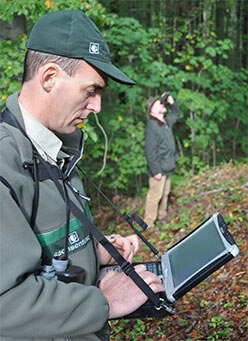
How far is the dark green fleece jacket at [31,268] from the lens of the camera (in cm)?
102

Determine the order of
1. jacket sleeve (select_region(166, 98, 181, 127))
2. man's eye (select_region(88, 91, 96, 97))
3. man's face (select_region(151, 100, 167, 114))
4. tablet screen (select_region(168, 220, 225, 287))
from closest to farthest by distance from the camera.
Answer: man's eye (select_region(88, 91, 96, 97)) < tablet screen (select_region(168, 220, 225, 287)) < man's face (select_region(151, 100, 167, 114)) < jacket sleeve (select_region(166, 98, 181, 127))

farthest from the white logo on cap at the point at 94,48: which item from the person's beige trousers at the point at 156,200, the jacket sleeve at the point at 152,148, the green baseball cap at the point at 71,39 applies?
the person's beige trousers at the point at 156,200

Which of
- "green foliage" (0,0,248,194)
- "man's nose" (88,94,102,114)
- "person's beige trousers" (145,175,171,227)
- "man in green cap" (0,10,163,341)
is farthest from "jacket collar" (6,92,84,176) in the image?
"person's beige trousers" (145,175,171,227)

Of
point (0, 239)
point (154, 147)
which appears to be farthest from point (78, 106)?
point (154, 147)

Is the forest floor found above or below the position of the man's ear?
below

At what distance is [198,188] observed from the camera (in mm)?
7676

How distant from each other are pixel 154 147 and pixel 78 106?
5.24m

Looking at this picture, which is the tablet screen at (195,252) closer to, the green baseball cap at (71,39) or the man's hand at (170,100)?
the green baseball cap at (71,39)

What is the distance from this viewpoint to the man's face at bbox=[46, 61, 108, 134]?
1.33 meters

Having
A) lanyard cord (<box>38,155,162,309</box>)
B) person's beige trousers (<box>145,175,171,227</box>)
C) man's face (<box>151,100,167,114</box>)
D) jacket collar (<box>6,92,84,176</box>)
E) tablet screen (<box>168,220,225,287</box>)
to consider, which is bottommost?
person's beige trousers (<box>145,175,171,227</box>)

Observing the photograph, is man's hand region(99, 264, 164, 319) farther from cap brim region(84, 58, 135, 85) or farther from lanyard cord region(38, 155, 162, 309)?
cap brim region(84, 58, 135, 85)

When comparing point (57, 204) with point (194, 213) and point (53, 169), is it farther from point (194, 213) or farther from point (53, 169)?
point (194, 213)

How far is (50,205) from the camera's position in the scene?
4.17 feet

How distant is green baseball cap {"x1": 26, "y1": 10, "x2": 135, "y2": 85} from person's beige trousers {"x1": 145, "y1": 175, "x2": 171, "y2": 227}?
556 centimetres
